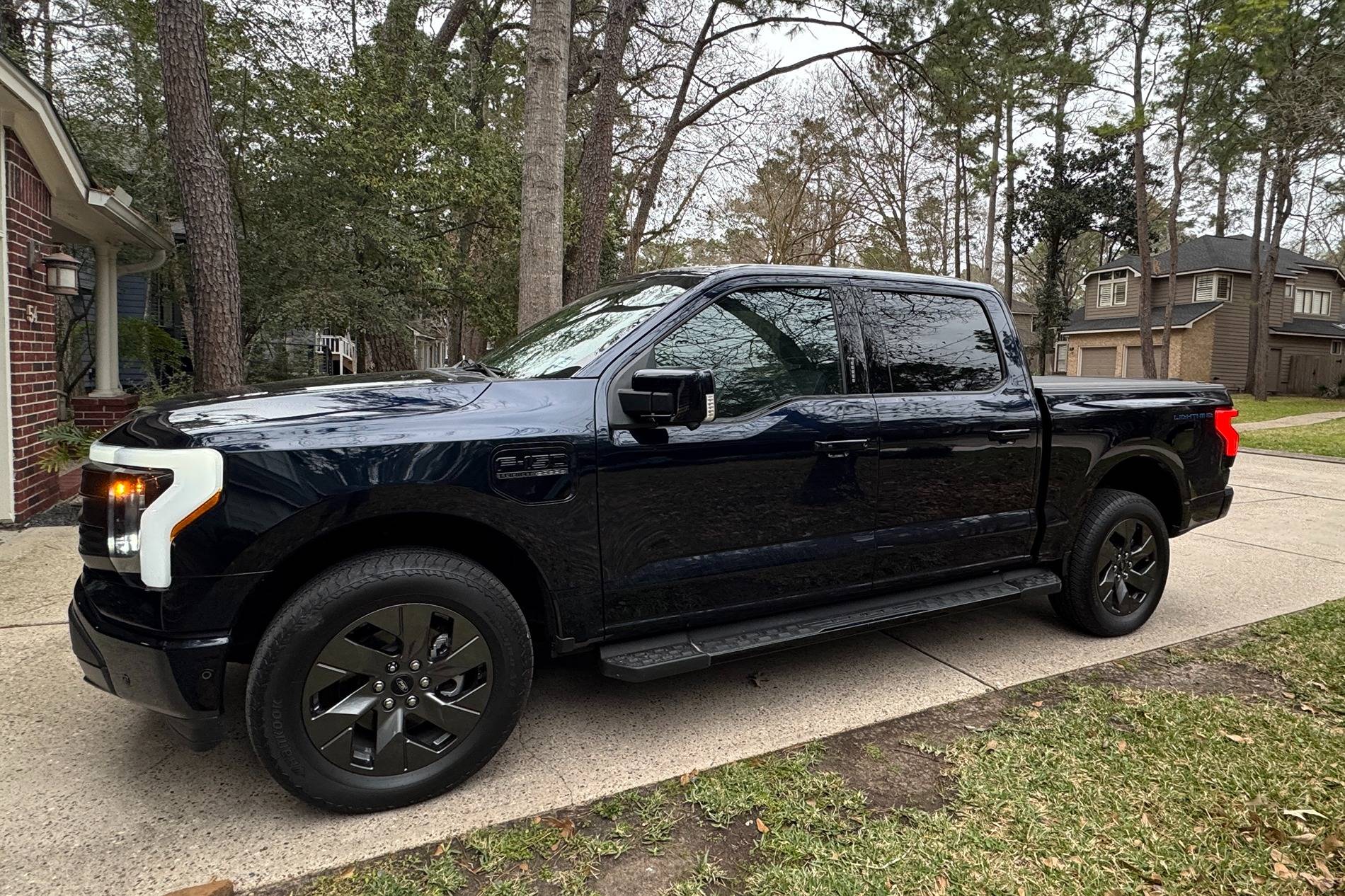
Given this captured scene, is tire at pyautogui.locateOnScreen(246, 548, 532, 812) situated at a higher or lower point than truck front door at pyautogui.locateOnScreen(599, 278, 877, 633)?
lower

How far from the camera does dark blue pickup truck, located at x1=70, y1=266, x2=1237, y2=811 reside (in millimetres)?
2207

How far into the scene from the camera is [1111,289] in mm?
33500

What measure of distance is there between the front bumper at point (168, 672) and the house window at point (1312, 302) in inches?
1650

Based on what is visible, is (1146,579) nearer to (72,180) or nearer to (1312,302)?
(72,180)

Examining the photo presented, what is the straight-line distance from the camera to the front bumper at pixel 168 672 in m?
2.17

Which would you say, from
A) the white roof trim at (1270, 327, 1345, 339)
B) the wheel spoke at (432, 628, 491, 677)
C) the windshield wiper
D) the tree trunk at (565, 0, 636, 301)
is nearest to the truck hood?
the windshield wiper

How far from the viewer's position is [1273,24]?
48.3 ft

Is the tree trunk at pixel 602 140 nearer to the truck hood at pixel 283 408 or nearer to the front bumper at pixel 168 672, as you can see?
the truck hood at pixel 283 408

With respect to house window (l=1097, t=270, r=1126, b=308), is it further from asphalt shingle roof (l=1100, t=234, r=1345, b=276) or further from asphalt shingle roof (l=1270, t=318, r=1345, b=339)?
asphalt shingle roof (l=1270, t=318, r=1345, b=339)

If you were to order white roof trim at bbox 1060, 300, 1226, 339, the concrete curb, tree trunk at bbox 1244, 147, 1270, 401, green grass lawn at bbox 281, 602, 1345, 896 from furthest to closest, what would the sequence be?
1. white roof trim at bbox 1060, 300, 1226, 339
2. tree trunk at bbox 1244, 147, 1270, 401
3. the concrete curb
4. green grass lawn at bbox 281, 602, 1345, 896

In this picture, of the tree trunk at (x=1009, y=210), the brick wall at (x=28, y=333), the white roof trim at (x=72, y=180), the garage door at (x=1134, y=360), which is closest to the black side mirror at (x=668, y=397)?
the white roof trim at (x=72, y=180)

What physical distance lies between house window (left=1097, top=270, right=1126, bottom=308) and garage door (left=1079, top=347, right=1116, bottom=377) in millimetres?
2204

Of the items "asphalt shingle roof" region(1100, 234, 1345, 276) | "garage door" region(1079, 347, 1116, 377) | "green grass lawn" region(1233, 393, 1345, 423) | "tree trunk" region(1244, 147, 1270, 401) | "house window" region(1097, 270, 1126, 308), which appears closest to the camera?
"green grass lawn" region(1233, 393, 1345, 423)

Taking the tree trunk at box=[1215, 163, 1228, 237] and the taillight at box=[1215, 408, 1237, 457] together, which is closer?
the taillight at box=[1215, 408, 1237, 457]
